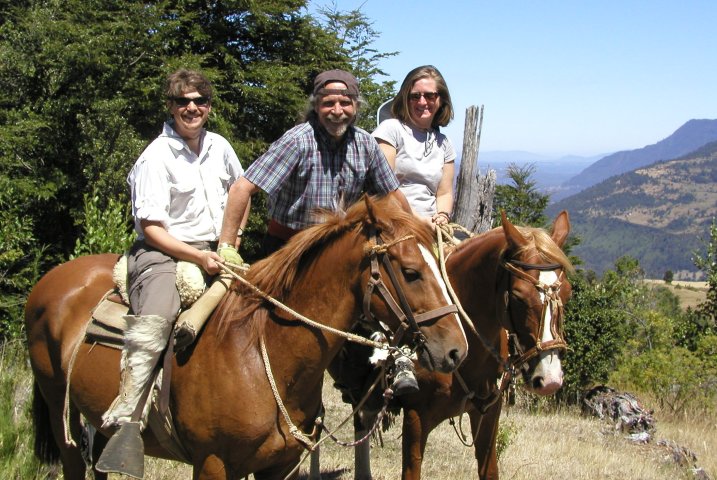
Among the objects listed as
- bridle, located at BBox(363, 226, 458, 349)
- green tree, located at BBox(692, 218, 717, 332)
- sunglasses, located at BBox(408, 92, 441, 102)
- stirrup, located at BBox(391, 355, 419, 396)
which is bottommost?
green tree, located at BBox(692, 218, 717, 332)

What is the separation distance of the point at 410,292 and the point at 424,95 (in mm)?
2476

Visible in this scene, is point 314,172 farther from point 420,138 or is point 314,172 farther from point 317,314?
point 420,138

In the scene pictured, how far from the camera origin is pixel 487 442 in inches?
192

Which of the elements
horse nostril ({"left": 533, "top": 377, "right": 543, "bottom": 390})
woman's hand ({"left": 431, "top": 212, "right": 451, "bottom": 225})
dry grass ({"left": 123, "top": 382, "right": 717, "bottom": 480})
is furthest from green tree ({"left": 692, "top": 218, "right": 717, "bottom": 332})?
horse nostril ({"left": 533, "top": 377, "right": 543, "bottom": 390})

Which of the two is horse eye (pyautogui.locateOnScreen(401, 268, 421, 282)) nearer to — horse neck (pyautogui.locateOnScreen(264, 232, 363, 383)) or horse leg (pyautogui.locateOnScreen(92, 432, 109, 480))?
horse neck (pyautogui.locateOnScreen(264, 232, 363, 383))

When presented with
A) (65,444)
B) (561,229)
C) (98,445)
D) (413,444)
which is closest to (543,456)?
(413,444)

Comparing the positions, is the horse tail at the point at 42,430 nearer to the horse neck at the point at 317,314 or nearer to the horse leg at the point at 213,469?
the horse leg at the point at 213,469

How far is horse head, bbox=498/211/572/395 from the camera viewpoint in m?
3.95

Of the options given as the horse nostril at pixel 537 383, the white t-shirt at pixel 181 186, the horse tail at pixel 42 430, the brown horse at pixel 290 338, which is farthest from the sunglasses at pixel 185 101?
the horse nostril at pixel 537 383

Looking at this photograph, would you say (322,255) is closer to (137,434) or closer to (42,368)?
(137,434)

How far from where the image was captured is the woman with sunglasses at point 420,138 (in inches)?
205

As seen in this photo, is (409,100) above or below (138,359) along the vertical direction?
above

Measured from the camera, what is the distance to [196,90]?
392cm

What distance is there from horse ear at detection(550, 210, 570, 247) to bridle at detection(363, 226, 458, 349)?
5.74ft
